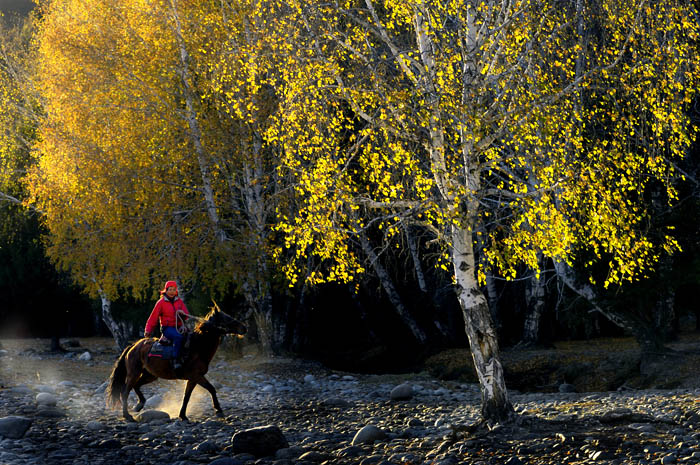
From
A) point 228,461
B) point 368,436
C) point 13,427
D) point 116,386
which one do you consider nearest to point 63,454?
point 13,427

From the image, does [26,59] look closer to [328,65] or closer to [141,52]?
[141,52]

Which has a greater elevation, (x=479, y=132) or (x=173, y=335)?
(x=479, y=132)

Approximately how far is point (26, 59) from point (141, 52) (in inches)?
637

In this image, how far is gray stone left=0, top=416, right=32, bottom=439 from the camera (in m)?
13.7

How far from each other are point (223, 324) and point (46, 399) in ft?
17.3

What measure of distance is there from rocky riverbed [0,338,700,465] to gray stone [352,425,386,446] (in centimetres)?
2

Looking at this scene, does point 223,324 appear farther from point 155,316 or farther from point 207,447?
point 207,447

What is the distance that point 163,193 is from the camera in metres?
26.2

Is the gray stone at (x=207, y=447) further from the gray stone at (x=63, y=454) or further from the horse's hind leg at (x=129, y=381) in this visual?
the horse's hind leg at (x=129, y=381)

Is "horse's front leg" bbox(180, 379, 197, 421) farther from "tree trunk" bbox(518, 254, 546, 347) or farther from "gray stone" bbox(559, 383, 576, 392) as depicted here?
"tree trunk" bbox(518, 254, 546, 347)

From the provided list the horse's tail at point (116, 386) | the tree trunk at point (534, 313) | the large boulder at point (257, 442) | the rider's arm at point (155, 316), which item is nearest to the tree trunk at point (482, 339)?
the large boulder at point (257, 442)

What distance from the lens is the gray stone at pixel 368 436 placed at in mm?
13109

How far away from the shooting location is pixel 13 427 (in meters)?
13.8

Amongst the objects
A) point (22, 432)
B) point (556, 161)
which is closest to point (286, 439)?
point (22, 432)
